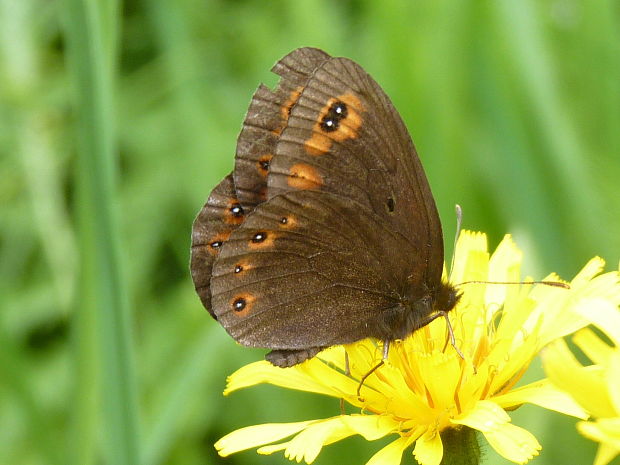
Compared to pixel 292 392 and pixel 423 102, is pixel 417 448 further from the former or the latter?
pixel 423 102

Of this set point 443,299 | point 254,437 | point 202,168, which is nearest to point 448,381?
point 443,299

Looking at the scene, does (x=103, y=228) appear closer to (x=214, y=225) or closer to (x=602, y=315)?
(x=214, y=225)

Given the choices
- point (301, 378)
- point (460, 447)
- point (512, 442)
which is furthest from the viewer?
point (301, 378)

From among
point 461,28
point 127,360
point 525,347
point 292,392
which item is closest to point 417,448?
point 525,347

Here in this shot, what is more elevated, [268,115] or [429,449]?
[268,115]

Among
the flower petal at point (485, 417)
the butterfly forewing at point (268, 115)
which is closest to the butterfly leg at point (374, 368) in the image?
the flower petal at point (485, 417)

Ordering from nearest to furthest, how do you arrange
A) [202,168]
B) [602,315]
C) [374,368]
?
[602,315], [374,368], [202,168]

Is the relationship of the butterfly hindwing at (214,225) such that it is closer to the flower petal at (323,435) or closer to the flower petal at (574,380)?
the flower petal at (323,435)
